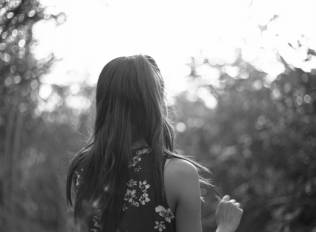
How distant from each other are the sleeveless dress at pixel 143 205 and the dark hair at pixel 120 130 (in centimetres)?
2

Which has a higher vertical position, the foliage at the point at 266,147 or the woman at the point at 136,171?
the woman at the point at 136,171

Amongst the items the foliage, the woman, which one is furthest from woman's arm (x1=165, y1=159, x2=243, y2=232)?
the foliage

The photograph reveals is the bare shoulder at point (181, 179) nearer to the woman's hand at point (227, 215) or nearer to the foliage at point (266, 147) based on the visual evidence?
the woman's hand at point (227, 215)

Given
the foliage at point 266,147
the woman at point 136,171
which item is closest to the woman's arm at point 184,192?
the woman at point 136,171

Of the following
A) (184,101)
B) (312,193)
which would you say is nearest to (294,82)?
(312,193)

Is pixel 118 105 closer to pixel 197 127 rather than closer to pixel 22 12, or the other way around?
pixel 22 12

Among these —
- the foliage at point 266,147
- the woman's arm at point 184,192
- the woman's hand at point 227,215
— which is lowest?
the foliage at point 266,147

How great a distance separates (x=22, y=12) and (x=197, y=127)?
5084 mm

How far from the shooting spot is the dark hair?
1829 mm

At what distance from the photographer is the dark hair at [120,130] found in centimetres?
183

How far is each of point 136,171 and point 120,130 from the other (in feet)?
0.47

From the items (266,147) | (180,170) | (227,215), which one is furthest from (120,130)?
(266,147)

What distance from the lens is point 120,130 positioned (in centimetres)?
187

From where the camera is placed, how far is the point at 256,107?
5301mm
